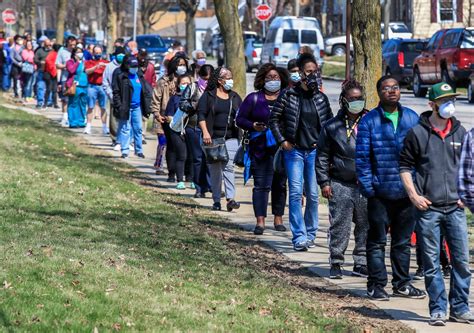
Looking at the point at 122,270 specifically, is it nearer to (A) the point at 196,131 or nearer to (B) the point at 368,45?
(B) the point at 368,45

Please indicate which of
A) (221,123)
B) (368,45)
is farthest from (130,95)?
(368,45)

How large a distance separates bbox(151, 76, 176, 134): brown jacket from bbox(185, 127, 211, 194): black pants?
1.39 m

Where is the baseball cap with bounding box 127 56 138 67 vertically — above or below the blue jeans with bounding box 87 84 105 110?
above

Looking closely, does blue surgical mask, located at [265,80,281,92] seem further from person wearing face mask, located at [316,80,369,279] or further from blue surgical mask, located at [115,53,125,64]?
blue surgical mask, located at [115,53,125,64]

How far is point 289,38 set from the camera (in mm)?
46938

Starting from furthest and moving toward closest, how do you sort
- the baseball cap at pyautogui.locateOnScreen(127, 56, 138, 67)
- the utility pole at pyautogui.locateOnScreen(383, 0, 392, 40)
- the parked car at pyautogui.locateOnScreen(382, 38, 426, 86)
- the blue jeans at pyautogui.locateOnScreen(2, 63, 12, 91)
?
1. the utility pole at pyautogui.locateOnScreen(383, 0, 392, 40)
2. the parked car at pyautogui.locateOnScreen(382, 38, 426, 86)
3. the blue jeans at pyautogui.locateOnScreen(2, 63, 12, 91)
4. the baseball cap at pyautogui.locateOnScreen(127, 56, 138, 67)

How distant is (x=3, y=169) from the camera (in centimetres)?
1697

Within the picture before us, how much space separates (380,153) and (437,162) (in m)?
0.96

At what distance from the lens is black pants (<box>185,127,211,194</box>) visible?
16.6m

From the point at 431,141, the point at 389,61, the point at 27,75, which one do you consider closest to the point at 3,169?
the point at 431,141

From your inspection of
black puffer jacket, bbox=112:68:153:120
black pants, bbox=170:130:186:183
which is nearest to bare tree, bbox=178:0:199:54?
black puffer jacket, bbox=112:68:153:120

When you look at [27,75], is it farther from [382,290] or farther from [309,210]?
[382,290]

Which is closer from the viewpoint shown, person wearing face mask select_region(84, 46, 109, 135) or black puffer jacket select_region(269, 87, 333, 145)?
black puffer jacket select_region(269, 87, 333, 145)

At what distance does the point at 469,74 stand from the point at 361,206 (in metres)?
23.8
